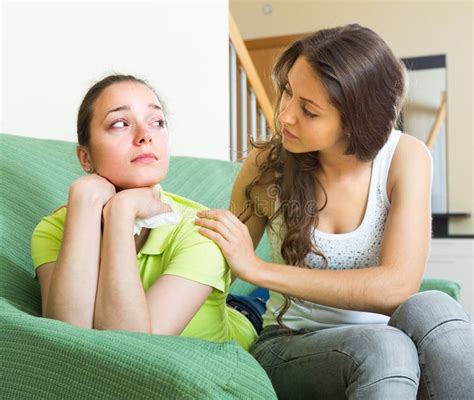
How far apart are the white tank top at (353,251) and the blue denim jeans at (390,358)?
0.31 feet

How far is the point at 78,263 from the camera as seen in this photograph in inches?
37.6

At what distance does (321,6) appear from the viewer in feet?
17.6

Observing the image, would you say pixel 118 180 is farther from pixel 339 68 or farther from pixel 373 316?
pixel 373 316

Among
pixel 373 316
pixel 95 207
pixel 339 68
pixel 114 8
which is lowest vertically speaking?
pixel 373 316

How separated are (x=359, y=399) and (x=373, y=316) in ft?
1.08

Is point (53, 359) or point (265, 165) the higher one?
point (265, 165)

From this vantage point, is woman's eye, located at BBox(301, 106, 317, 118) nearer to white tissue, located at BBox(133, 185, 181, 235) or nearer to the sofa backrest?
white tissue, located at BBox(133, 185, 181, 235)

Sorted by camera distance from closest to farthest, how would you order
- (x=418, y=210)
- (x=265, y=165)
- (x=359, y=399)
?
1. (x=359, y=399)
2. (x=418, y=210)
3. (x=265, y=165)

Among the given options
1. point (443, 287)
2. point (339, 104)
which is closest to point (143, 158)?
point (339, 104)

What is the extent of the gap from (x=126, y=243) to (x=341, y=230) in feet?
1.59

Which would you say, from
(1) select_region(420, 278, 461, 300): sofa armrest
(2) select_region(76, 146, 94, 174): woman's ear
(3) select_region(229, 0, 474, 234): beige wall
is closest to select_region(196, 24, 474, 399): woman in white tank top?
(2) select_region(76, 146, 94, 174): woman's ear

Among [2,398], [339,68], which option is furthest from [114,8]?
[2,398]

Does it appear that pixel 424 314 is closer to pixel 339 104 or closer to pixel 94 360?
pixel 339 104

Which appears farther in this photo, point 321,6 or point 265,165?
point 321,6
